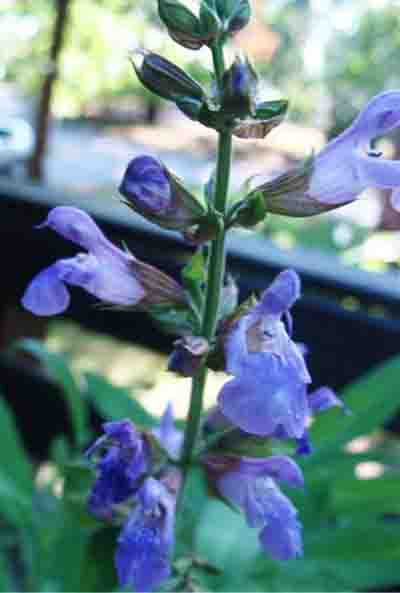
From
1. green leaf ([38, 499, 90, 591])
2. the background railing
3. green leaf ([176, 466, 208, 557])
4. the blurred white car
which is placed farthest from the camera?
the blurred white car

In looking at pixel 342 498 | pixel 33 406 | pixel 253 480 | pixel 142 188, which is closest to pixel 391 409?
pixel 342 498

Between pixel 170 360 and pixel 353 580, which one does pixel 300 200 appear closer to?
pixel 170 360

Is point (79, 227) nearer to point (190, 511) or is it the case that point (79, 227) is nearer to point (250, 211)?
point (250, 211)

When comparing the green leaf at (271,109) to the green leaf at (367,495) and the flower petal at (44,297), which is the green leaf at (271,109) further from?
the green leaf at (367,495)

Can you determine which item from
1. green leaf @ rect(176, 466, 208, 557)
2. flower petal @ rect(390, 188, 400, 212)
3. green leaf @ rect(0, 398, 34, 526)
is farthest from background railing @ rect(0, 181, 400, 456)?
flower petal @ rect(390, 188, 400, 212)

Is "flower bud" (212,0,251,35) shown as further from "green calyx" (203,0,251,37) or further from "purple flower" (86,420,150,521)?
"purple flower" (86,420,150,521)
